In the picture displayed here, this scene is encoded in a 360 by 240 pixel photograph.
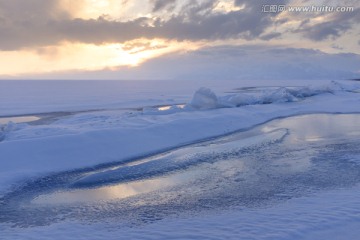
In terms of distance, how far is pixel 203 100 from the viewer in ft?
63.3

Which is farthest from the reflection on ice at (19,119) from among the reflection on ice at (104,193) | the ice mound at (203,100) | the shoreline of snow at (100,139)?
the reflection on ice at (104,193)

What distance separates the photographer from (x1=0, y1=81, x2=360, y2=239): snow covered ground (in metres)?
5.22

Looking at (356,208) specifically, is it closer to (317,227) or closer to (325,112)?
(317,227)

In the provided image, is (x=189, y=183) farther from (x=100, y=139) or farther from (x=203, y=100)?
(x=203, y=100)

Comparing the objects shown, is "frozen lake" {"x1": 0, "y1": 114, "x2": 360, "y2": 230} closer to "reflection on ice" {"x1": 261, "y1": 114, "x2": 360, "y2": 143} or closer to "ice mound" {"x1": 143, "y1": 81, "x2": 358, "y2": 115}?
"reflection on ice" {"x1": 261, "y1": 114, "x2": 360, "y2": 143}

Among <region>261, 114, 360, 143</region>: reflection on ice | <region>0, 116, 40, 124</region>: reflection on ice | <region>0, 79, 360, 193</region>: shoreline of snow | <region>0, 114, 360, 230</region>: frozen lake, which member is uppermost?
<region>0, 116, 40, 124</region>: reflection on ice

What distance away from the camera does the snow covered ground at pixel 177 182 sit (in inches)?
206

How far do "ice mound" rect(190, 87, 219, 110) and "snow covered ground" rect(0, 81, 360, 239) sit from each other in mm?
4636

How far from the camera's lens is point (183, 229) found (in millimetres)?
5141

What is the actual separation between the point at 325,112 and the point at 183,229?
Result: 55.8 feet

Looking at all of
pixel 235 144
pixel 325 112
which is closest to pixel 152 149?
pixel 235 144

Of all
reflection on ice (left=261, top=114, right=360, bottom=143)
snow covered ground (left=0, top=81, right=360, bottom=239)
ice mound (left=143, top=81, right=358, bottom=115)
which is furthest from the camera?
ice mound (left=143, top=81, right=358, bottom=115)

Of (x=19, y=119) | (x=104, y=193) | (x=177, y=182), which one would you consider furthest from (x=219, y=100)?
(x=104, y=193)

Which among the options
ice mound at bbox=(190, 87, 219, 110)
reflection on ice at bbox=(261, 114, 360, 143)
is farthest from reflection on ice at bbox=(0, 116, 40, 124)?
reflection on ice at bbox=(261, 114, 360, 143)
